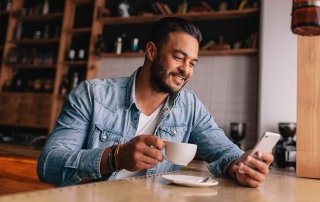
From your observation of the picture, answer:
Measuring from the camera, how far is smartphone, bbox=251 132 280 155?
1.09 m

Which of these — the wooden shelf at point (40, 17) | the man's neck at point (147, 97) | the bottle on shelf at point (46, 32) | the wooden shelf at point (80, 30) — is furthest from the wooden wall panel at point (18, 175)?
the wooden shelf at point (40, 17)

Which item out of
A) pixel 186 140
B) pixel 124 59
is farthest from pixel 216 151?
pixel 124 59

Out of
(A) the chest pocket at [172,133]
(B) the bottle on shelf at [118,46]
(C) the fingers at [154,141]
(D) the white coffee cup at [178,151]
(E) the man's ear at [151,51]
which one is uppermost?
(B) the bottle on shelf at [118,46]

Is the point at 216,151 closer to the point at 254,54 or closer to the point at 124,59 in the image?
the point at 254,54

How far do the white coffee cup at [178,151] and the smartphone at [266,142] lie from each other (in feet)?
0.77

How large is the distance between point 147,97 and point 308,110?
0.70 metres

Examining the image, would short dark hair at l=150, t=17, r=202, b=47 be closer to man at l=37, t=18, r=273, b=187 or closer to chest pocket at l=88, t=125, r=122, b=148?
man at l=37, t=18, r=273, b=187

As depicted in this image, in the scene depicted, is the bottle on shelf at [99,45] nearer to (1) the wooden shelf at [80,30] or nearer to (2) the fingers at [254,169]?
(1) the wooden shelf at [80,30]

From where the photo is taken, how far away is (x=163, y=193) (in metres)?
0.89

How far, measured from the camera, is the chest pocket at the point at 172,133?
1565 mm

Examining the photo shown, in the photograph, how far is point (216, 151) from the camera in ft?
5.07

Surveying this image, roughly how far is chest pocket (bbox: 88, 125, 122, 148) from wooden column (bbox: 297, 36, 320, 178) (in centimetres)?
75

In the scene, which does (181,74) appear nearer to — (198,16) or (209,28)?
(198,16)

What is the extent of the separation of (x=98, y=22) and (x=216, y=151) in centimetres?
328
